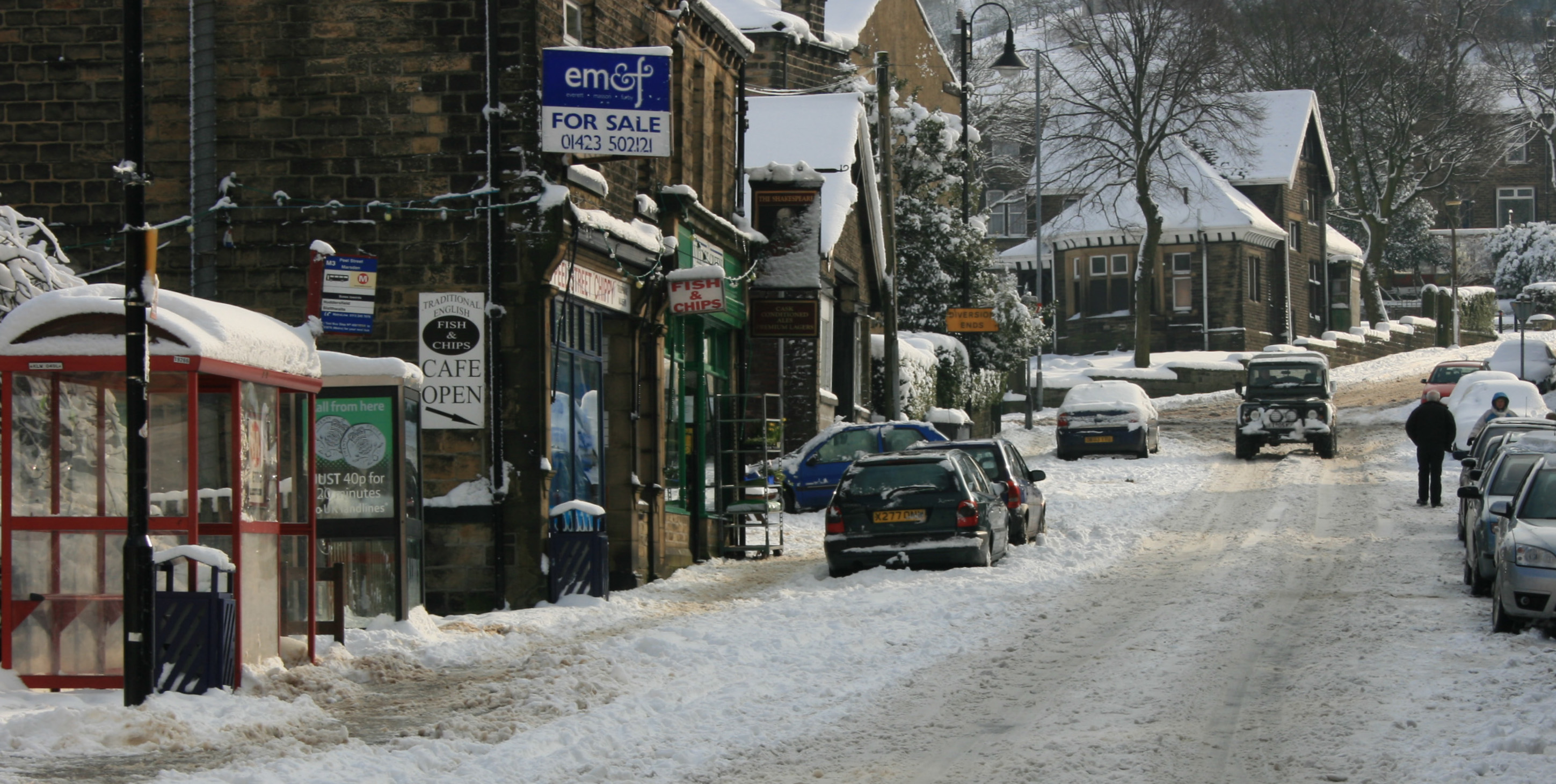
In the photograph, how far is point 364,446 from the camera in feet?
46.7

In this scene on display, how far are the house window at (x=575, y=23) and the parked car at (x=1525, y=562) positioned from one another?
10.3 metres

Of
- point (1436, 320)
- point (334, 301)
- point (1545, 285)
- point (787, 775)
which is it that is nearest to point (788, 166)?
point (334, 301)

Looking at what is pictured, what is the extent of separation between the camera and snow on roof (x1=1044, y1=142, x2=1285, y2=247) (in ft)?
198

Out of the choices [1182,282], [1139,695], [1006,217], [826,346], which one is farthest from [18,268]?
[1006,217]

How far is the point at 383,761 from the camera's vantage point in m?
8.75

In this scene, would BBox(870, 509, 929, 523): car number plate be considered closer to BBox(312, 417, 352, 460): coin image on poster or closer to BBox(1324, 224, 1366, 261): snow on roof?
BBox(312, 417, 352, 460): coin image on poster

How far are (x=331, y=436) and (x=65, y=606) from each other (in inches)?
152

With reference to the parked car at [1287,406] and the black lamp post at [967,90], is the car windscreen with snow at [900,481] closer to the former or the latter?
the black lamp post at [967,90]

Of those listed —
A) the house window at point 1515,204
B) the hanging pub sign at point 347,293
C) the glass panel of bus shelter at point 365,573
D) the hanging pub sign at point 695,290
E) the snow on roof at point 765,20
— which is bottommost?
the glass panel of bus shelter at point 365,573

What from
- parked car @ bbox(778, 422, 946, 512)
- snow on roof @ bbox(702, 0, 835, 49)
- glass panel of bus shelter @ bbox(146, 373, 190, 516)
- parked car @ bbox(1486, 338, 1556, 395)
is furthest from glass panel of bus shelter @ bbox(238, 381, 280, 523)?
parked car @ bbox(1486, 338, 1556, 395)

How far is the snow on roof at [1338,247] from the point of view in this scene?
232 ft

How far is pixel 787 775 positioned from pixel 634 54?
9997 mm

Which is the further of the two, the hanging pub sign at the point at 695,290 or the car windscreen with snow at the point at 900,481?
the hanging pub sign at the point at 695,290

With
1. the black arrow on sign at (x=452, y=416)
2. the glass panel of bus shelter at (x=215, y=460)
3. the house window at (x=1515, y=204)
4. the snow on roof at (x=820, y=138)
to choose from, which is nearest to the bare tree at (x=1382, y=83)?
the house window at (x=1515, y=204)
